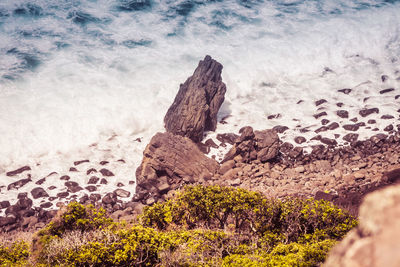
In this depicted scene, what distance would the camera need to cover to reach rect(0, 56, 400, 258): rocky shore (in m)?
14.1

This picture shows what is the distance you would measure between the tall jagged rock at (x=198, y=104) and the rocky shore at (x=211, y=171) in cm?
10

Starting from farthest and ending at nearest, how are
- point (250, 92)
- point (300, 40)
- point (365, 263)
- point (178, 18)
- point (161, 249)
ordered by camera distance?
1. point (178, 18)
2. point (300, 40)
3. point (250, 92)
4. point (161, 249)
5. point (365, 263)

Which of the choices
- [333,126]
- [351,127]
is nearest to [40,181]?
[333,126]

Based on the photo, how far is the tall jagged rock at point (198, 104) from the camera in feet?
63.7

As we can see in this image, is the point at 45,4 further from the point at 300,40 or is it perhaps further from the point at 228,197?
the point at 228,197

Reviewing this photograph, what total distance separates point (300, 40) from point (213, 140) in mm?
21959

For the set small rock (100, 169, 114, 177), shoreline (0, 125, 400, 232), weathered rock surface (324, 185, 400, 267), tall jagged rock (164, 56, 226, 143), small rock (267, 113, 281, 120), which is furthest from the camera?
small rock (267, 113, 281, 120)

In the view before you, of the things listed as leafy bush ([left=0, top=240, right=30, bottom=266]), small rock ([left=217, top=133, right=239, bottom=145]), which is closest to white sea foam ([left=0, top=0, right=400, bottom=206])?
small rock ([left=217, top=133, right=239, bottom=145])

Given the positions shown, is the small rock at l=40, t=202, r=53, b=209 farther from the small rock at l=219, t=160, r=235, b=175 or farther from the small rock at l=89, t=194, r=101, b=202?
the small rock at l=219, t=160, r=235, b=175

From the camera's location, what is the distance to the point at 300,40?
3503 centimetres

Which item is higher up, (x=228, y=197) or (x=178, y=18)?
(x=178, y=18)

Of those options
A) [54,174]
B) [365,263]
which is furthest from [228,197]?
[54,174]

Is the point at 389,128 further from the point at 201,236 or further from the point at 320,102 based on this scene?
the point at 201,236

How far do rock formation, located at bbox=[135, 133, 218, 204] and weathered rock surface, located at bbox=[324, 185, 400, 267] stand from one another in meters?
14.4
